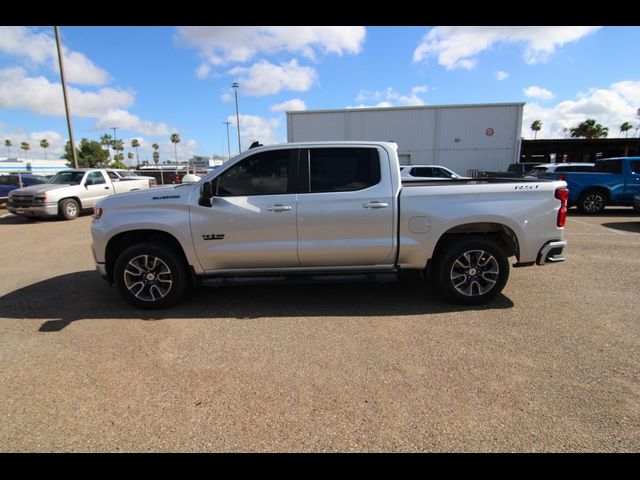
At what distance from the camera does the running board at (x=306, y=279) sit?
4234 mm

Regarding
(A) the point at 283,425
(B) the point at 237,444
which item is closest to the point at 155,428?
(B) the point at 237,444

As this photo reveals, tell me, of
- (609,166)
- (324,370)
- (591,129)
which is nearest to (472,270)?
(324,370)

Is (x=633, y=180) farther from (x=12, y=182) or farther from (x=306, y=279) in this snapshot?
(x=12, y=182)

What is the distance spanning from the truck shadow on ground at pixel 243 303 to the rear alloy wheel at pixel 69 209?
8013mm

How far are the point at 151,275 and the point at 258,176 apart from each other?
170 cm

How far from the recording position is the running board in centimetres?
423

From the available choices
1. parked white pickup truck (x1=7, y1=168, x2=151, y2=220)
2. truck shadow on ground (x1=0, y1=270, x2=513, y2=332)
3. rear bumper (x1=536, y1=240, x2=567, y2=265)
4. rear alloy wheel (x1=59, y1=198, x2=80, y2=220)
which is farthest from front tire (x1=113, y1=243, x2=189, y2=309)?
rear alloy wheel (x1=59, y1=198, x2=80, y2=220)

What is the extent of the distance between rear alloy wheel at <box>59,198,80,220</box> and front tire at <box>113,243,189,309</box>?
9849mm

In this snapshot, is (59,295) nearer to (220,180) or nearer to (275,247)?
(220,180)

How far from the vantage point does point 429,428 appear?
2385 millimetres

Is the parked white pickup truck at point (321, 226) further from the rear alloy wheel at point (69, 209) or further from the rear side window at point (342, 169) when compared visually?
the rear alloy wheel at point (69, 209)

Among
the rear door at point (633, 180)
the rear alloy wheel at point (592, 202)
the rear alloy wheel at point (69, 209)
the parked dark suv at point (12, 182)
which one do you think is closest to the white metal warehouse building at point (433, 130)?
the rear door at point (633, 180)

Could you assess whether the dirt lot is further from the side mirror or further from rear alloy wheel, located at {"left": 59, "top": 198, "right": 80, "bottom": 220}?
rear alloy wheel, located at {"left": 59, "top": 198, "right": 80, "bottom": 220}

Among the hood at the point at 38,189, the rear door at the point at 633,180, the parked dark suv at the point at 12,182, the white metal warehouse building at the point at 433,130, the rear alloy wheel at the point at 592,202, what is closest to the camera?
the rear door at the point at 633,180
